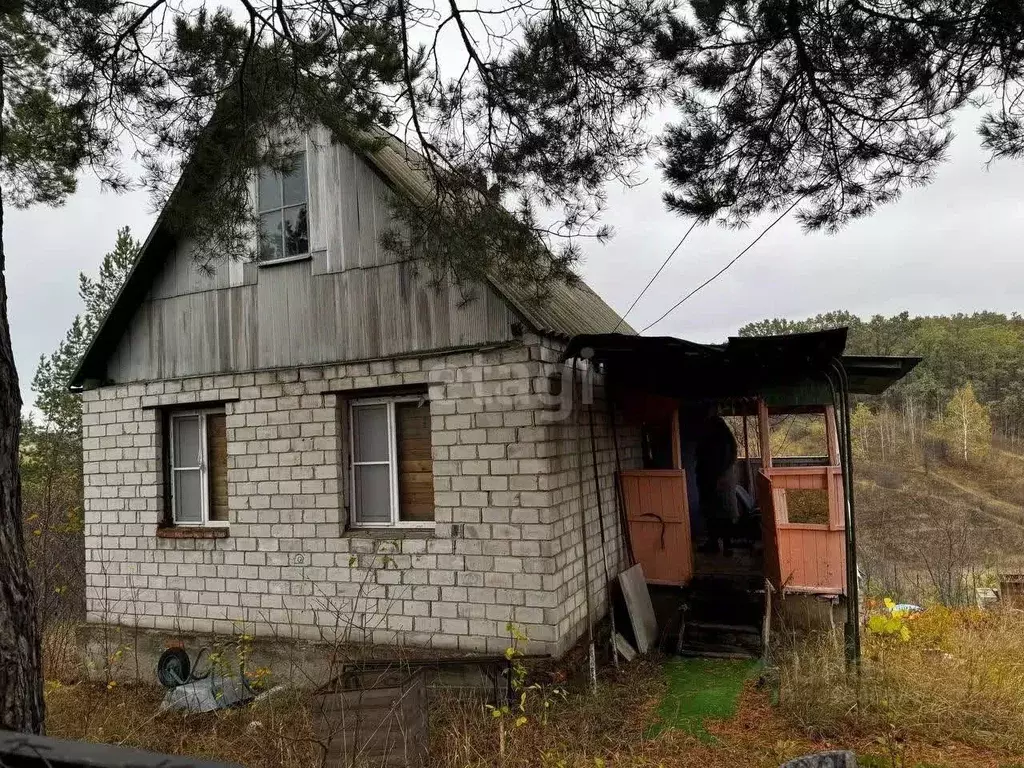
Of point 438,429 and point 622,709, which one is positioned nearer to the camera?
point 622,709

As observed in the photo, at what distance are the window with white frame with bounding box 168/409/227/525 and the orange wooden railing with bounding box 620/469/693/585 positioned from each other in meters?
4.59

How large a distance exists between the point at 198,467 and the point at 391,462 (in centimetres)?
258

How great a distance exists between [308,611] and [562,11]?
5.80 m

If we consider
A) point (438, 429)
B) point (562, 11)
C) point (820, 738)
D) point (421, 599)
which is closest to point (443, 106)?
point (562, 11)

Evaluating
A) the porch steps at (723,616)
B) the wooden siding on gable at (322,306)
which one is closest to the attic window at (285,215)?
the wooden siding on gable at (322,306)

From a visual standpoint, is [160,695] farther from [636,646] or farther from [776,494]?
[776,494]

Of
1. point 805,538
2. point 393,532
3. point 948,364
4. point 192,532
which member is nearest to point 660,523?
point 805,538

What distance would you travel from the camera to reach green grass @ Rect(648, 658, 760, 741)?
17.1 ft

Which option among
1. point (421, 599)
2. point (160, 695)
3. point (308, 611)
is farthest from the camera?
point (160, 695)

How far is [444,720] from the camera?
526 centimetres

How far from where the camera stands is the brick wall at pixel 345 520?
5.88 m

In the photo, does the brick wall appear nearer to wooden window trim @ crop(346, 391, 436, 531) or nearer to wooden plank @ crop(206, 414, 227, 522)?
wooden window trim @ crop(346, 391, 436, 531)

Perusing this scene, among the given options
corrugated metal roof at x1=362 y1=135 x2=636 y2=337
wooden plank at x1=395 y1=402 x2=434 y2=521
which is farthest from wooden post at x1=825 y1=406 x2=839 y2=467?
wooden plank at x1=395 y1=402 x2=434 y2=521

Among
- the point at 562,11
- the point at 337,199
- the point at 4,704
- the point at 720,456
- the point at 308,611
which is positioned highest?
the point at 562,11
